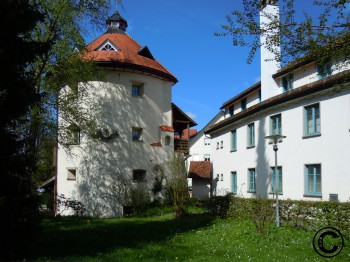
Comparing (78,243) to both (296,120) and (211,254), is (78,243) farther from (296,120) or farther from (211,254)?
(296,120)

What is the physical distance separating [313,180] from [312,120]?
269 cm

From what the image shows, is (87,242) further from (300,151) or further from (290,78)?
(290,78)

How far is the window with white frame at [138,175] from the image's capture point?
25.8 meters

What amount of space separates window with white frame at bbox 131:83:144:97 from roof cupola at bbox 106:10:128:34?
6379 mm

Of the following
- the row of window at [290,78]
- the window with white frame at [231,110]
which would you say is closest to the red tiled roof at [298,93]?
the row of window at [290,78]

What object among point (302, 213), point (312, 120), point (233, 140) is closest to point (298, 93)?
point (312, 120)

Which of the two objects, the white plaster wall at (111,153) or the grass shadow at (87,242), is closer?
the grass shadow at (87,242)

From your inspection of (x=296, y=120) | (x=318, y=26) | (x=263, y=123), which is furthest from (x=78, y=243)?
(x=263, y=123)

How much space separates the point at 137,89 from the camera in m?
27.0

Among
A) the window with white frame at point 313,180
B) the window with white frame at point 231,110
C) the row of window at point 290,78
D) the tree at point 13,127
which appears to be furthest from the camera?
the window with white frame at point 231,110

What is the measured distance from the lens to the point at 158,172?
26.7 metres

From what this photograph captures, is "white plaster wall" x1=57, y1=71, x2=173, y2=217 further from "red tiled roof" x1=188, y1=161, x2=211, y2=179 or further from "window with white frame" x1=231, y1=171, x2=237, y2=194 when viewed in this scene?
"red tiled roof" x1=188, y1=161, x2=211, y2=179

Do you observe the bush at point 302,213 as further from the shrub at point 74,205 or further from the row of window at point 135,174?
the shrub at point 74,205

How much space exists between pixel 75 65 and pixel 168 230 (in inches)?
342
